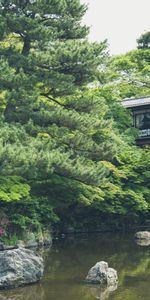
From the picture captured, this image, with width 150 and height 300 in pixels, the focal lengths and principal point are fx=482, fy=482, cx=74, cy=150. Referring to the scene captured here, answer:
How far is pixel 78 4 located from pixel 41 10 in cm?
201

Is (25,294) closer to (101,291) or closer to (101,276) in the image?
(101,291)

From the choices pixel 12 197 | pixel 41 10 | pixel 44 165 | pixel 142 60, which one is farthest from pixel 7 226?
pixel 142 60

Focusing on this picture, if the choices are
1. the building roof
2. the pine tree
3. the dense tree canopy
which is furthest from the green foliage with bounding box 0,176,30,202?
the building roof

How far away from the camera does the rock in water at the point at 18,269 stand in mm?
13133

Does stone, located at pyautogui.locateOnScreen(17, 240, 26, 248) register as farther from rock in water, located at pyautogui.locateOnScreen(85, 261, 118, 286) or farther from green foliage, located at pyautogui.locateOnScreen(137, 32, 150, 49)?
green foliage, located at pyautogui.locateOnScreen(137, 32, 150, 49)

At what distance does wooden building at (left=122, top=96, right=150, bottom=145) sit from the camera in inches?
1309

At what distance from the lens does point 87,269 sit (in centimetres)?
1565

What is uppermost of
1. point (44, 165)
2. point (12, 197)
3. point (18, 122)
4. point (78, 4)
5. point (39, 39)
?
point (78, 4)

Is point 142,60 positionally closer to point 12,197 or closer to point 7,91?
point 7,91

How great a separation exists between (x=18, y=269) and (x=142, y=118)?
22.1m

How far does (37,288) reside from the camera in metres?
13.0

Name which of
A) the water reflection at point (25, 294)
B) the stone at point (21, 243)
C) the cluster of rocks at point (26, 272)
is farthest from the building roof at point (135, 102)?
the water reflection at point (25, 294)

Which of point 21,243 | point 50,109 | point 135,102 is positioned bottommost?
point 21,243

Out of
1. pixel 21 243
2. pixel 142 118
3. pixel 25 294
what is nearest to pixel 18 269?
pixel 25 294
